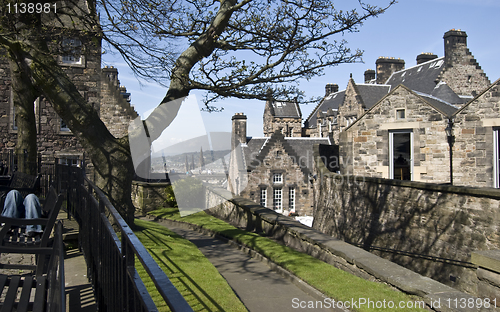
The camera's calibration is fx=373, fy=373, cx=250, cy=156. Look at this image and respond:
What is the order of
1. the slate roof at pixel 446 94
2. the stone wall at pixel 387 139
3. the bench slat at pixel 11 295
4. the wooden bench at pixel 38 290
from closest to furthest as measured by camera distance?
the wooden bench at pixel 38 290, the bench slat at pixel 11 295, the stone wall at pixel 387 139, the slate roof at pixel 446 94

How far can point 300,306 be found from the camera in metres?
5.73

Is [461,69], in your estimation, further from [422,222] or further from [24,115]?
[24,115]

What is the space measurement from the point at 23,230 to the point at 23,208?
37 centimetres

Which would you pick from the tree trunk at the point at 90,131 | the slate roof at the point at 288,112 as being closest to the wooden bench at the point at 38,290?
the tree trunk at the point at 90,131

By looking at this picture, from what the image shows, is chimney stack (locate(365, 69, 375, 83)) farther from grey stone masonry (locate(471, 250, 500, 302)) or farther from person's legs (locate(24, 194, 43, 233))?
person's legs (locate(24, 194, 43, 233))

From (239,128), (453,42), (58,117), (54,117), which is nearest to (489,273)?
(58,117)

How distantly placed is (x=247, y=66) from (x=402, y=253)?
670cm

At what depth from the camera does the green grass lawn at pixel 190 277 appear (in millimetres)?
5309

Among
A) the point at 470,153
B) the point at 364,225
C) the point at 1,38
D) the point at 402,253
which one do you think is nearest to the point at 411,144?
the point at 470,153

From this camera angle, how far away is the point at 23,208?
5.71m

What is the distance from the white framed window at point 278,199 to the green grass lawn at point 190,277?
2611 cm

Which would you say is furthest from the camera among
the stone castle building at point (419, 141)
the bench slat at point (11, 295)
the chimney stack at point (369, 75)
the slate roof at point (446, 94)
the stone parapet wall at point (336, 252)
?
the chimney stack at point (369, 75)

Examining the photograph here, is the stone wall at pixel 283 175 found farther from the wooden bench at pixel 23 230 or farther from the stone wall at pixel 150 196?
the wooden bench at pixel 23 230

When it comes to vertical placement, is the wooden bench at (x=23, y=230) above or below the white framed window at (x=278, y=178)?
above
